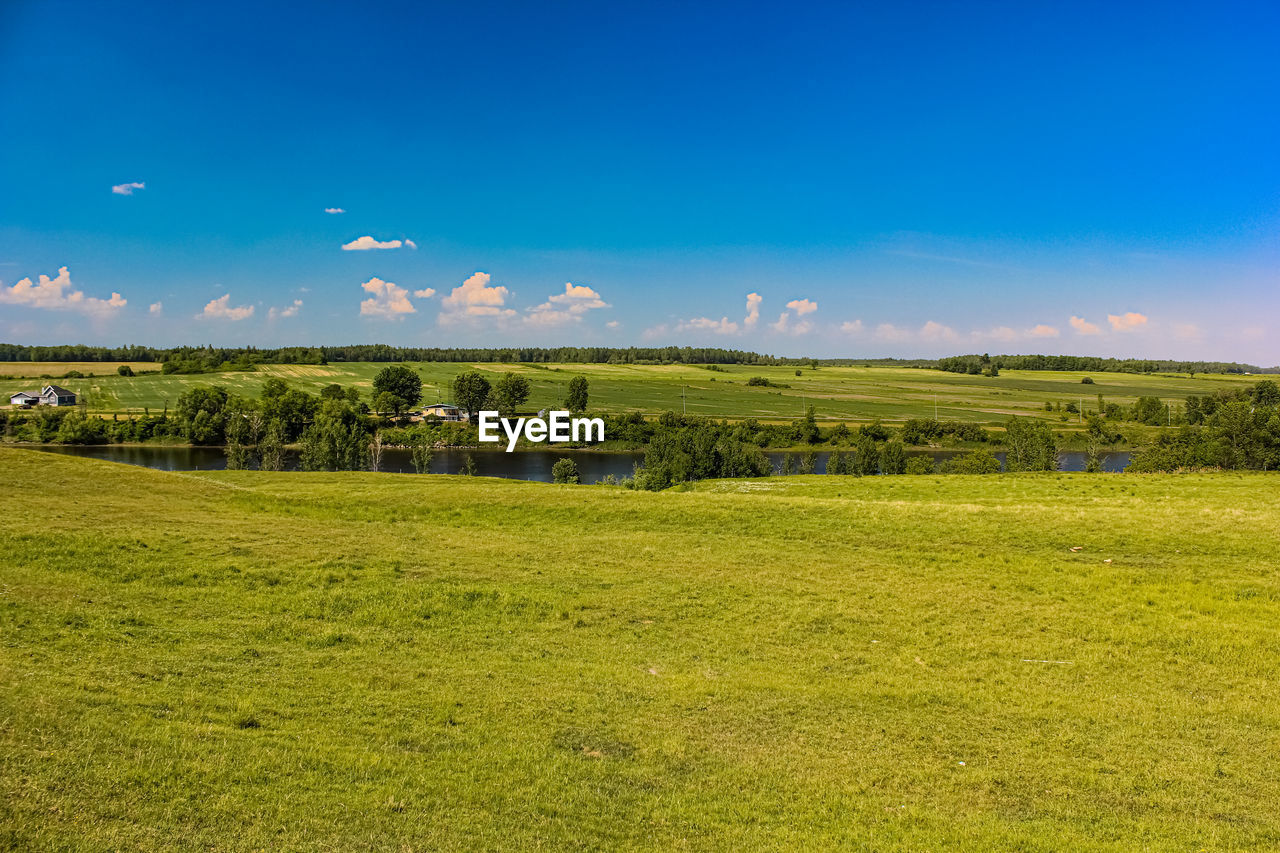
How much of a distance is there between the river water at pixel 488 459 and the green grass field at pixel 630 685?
277 feet

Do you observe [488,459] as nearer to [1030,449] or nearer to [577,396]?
[577,396]

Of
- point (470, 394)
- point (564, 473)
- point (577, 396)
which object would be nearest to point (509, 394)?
point (470, 394)

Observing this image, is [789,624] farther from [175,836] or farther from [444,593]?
[175,836]

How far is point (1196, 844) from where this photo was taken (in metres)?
8.95

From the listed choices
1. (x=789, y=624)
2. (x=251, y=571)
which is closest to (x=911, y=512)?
(x=789, y=624)

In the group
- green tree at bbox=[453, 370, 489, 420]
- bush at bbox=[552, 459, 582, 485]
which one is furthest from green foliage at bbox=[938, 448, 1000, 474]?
green tree at bbox=[453, 370, 489, 420]

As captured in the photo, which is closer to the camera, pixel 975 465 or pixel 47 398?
pixel 975 465

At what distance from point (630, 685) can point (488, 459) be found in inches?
4607

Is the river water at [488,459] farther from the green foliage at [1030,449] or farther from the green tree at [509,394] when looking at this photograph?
the green tree at [509,394]

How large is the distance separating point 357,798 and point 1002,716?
34.8 ft
